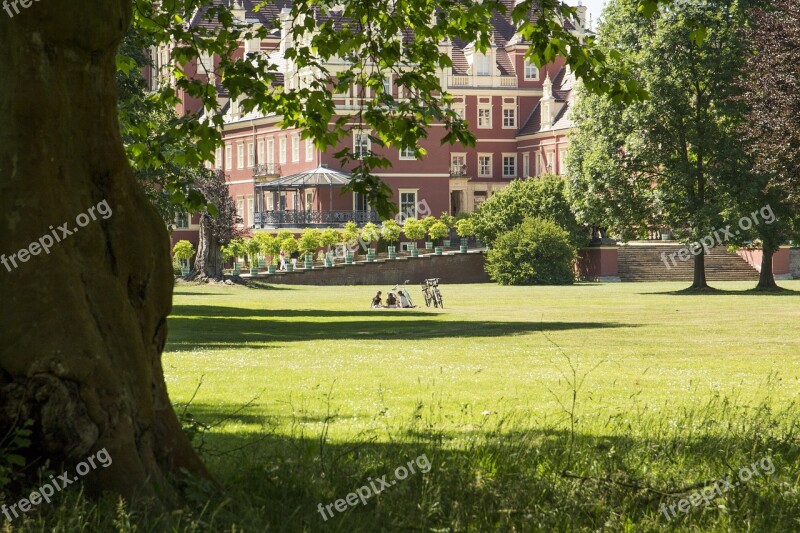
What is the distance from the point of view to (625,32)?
54.8 meters

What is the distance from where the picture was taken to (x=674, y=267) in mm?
69812

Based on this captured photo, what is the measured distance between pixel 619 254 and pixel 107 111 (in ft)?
215

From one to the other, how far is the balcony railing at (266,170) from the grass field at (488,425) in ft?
186

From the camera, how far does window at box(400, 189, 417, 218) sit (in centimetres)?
8519

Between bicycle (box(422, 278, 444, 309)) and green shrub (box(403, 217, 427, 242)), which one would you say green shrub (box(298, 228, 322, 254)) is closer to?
green shrub (box(403, 217, 427, 242))

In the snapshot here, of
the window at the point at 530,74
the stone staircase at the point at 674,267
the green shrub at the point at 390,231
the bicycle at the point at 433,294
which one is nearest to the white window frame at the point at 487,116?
the window at the point at 530,74

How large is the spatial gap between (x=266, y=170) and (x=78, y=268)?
81.7 metres

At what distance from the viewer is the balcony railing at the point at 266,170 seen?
285 feet

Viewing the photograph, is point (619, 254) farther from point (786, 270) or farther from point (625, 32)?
point (625, 32)

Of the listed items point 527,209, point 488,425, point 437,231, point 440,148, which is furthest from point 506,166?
point 488,425

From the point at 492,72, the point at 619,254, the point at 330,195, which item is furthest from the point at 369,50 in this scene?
the point at 492,72

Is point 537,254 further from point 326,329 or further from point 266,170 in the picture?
point 326,329

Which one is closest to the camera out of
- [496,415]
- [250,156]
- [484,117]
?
[496,415]

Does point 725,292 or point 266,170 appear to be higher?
point 266,170
